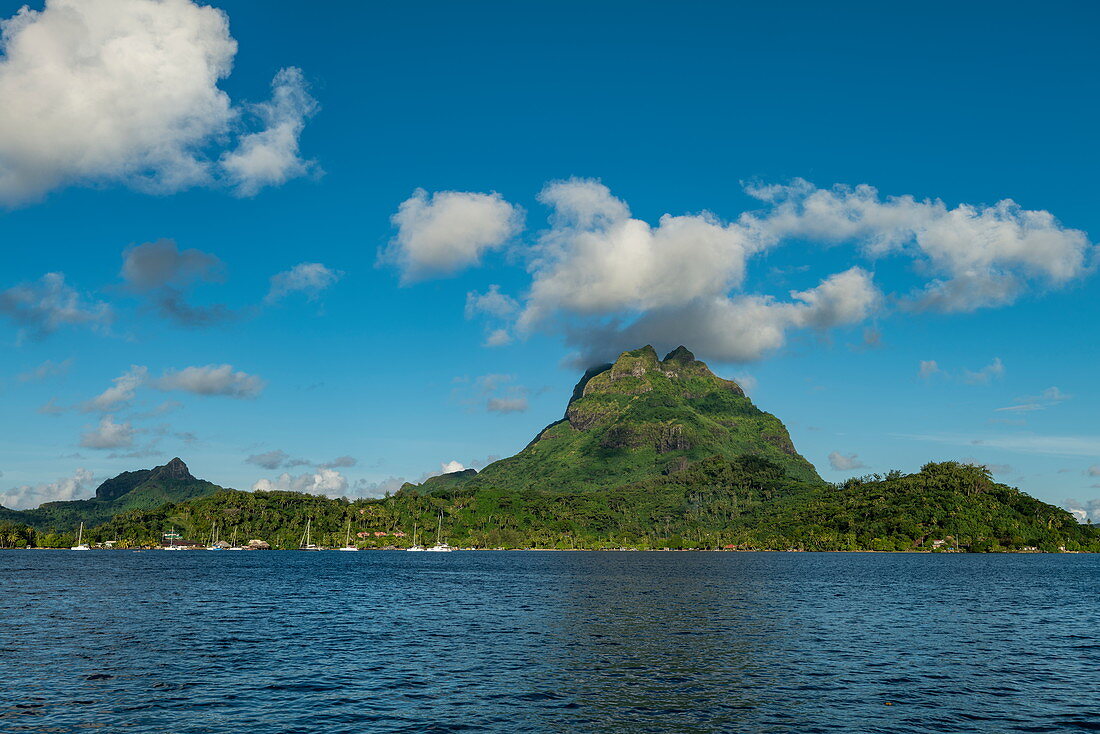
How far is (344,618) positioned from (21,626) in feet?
110

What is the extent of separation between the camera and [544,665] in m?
58.2

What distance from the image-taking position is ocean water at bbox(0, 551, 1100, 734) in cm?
4191

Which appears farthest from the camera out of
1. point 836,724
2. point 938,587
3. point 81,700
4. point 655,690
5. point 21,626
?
point 938,587

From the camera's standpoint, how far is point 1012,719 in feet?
141

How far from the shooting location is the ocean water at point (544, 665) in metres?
41.9

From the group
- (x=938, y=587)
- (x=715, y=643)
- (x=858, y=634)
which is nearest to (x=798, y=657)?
(x=715, y=643)

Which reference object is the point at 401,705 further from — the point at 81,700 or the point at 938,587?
the point at 938,587

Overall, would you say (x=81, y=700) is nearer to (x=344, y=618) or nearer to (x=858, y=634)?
(x=344, y=618)

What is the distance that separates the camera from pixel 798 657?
62.7m

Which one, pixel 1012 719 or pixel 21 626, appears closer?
pixel 1012 719

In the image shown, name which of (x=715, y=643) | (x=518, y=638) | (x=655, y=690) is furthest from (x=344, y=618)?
(x=655, y=690)

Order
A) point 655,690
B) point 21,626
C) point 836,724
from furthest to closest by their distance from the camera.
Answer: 1. point 21,626
2. point 655,690
3. point 836,724

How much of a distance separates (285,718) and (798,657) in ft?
138

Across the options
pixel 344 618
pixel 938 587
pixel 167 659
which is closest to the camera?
pixel 167 659
